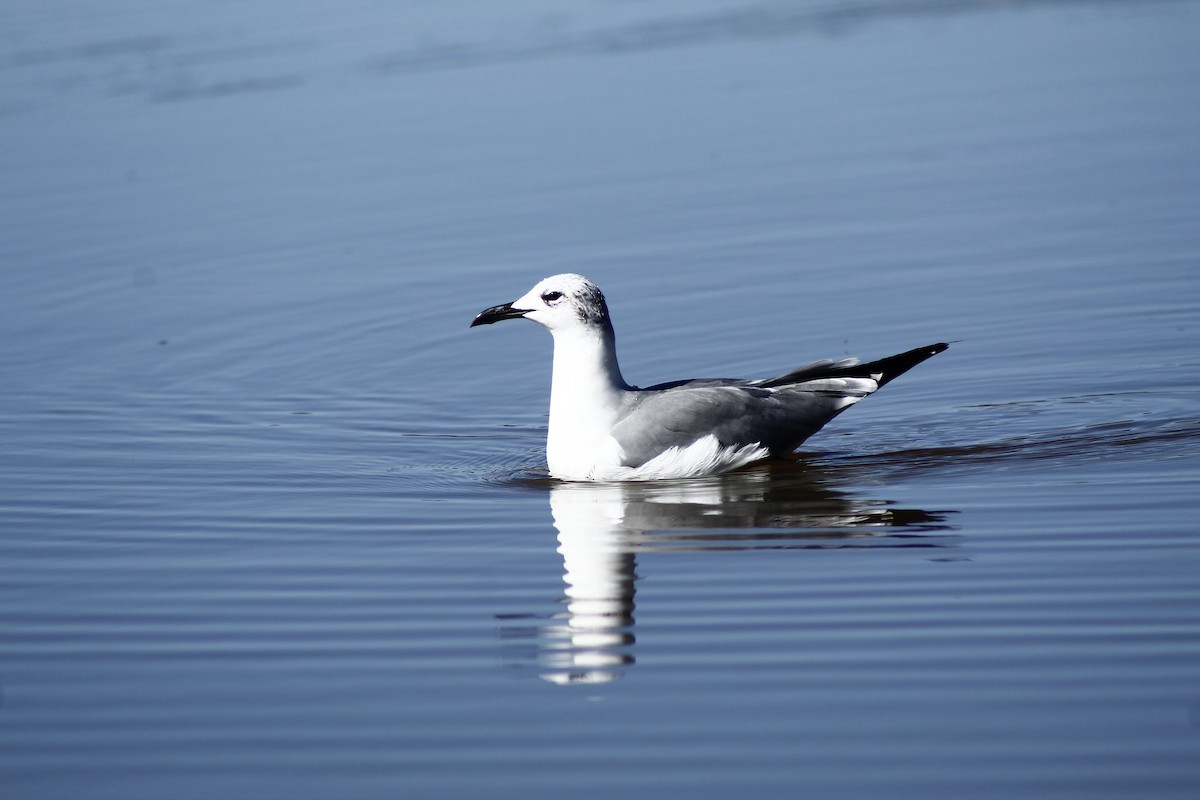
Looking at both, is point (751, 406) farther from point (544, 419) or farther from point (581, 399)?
point (544, 419)

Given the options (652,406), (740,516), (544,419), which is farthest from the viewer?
(544,419)

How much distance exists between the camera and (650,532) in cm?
809

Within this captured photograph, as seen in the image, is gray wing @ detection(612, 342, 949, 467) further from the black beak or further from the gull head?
the black beak

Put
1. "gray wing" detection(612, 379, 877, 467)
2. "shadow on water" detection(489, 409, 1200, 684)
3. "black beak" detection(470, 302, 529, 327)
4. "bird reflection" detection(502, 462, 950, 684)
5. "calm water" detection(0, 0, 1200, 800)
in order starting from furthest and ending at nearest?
1. "black beak" detection(470, 302, 529, 327)
2. "gray wing" detection(612, 379, 877, 467)
3. "shadow on water" detection(489, 409, 1200, 684)
4. "bird reflection" detection(502, 462, 950, 684)
5. "calm water" detection(0, 0, 1200, 800)

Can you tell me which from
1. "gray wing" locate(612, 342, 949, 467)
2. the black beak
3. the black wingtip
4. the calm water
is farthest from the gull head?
the black wingtip

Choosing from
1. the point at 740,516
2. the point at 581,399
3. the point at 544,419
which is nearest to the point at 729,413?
the point at 581,399

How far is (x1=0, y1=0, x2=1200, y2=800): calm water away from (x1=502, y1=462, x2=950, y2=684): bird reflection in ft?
0.12

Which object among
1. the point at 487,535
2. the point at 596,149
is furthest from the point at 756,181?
the point at 487,535

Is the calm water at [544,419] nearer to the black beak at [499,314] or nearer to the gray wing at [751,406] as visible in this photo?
the gray wing at [751,406]

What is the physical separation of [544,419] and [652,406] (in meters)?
1.62

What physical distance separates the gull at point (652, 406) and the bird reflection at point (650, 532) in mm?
132

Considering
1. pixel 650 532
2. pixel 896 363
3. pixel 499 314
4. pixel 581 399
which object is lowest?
pixel 650 532

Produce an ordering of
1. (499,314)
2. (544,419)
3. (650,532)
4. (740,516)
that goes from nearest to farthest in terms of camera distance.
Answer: (650,532), (740,516), (499,314), (544,419)

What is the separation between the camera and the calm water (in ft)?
18.5
